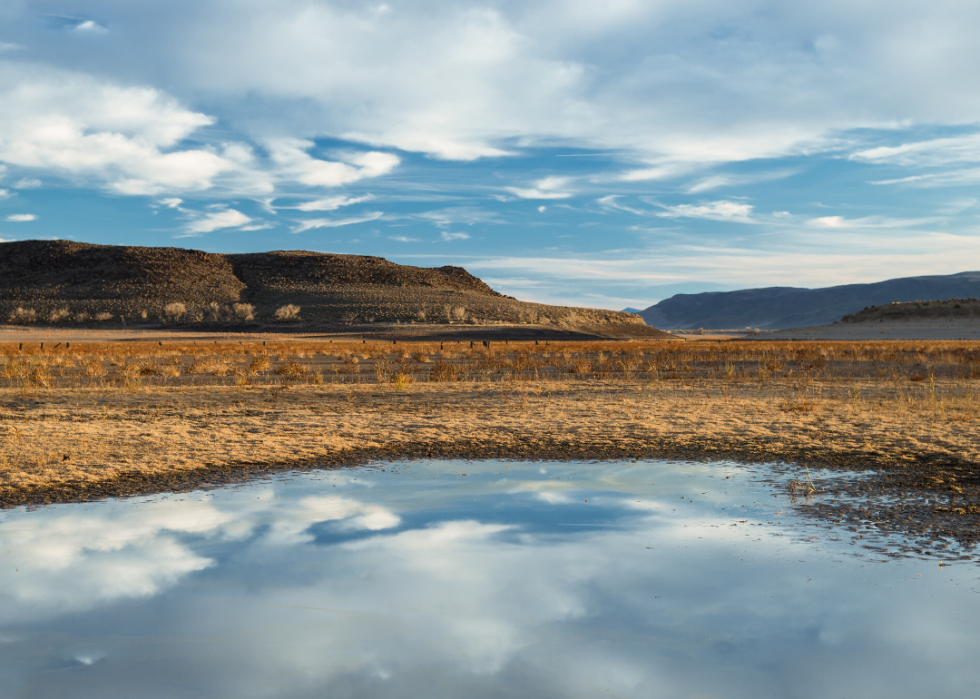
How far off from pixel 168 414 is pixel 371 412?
3737 millimetres

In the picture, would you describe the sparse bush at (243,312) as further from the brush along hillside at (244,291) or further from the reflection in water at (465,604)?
the reflection in water at (465,604)

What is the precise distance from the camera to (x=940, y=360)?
105 feet

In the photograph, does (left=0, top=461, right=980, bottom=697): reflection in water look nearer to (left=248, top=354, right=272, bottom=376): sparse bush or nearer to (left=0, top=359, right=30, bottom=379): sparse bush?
(left=0, top=359, right=30, bottom=379): sparse bush

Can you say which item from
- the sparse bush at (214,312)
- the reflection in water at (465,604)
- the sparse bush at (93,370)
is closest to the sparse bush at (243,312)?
the sparse bush at (214,312)

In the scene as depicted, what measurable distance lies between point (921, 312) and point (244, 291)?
85.7 m

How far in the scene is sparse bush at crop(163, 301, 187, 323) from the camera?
91.5 meters

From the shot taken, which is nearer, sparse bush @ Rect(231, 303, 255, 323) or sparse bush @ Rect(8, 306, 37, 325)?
sparse bush @ Rect(8, 306, 37, 325)

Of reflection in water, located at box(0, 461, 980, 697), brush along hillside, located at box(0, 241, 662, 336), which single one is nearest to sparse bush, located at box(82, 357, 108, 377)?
reflection in water, located at box(0, 461, 980, 697)

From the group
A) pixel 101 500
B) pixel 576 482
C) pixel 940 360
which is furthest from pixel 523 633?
pixel 940 360

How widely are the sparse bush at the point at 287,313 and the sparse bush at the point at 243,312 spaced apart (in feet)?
9.95

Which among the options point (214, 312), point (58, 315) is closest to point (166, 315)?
point (214, 312)

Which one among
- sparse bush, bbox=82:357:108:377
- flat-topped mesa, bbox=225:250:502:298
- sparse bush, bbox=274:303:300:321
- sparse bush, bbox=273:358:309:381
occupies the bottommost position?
sparse bush, bbox=273:358:309:381

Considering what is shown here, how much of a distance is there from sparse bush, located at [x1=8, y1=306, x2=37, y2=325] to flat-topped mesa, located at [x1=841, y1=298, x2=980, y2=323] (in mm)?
Result: 94263

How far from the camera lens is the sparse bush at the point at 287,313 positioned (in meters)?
92.6
